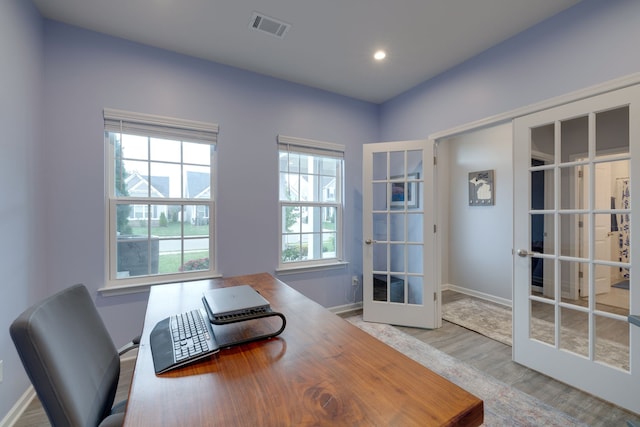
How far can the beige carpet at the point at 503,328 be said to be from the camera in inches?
75.7

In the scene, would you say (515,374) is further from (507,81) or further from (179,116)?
(179,116)

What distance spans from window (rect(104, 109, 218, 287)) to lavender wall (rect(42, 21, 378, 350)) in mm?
96

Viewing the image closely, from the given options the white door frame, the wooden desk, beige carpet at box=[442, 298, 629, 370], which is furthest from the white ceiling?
beige carpet at box=[442, 298, 629, 370]

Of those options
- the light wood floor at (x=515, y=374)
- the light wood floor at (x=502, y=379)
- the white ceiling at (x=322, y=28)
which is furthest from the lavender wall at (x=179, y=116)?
the light wood floor at (x=515, y=374)

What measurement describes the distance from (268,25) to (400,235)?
244 centimetres

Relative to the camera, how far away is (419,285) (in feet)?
10.3

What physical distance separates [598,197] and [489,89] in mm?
1280

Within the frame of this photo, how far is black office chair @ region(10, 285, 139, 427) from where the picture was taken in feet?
2.30

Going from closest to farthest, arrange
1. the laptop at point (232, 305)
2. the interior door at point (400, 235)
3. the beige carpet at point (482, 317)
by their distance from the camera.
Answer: the laptop at point (232, 305) → the beige carpet at point (482, 317) → the interior door at point (400, 235)

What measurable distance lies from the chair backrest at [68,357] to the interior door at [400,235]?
104 inches

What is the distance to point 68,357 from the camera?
2.68 ft

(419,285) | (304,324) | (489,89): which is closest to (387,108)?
(489,89)

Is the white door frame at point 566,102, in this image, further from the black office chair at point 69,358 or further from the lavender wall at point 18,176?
the lavender wall at point 18,176

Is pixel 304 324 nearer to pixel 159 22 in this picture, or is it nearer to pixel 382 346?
pixel 382 346
